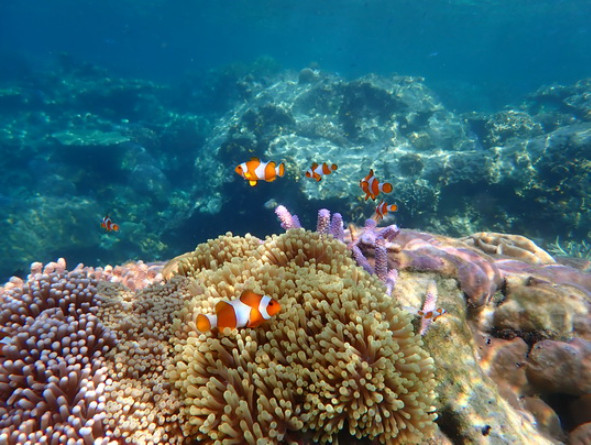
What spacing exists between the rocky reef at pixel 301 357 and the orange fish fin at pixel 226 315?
199mm

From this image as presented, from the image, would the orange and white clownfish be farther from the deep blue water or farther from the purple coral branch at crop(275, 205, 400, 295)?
the deep blue water

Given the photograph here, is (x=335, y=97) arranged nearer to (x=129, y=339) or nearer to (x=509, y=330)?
(x=509, y=330)

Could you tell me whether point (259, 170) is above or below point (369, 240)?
above

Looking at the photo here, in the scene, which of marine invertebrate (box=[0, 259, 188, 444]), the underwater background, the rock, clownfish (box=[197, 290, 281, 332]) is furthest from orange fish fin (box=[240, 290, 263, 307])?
the underwater background

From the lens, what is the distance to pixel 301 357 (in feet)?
5.86

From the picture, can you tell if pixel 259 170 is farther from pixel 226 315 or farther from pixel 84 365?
pixel 84 365

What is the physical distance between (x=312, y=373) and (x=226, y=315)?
0.57 meters

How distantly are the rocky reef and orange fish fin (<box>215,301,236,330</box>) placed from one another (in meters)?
0.20

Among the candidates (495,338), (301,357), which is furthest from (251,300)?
(495,338)

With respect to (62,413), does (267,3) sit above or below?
above

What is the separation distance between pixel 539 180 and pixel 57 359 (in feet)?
38.8

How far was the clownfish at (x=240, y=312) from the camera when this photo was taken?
1.74 meters

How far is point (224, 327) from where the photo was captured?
1805 mm

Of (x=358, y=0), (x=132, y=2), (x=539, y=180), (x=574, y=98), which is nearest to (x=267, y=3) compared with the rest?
(x=358, y=0)
